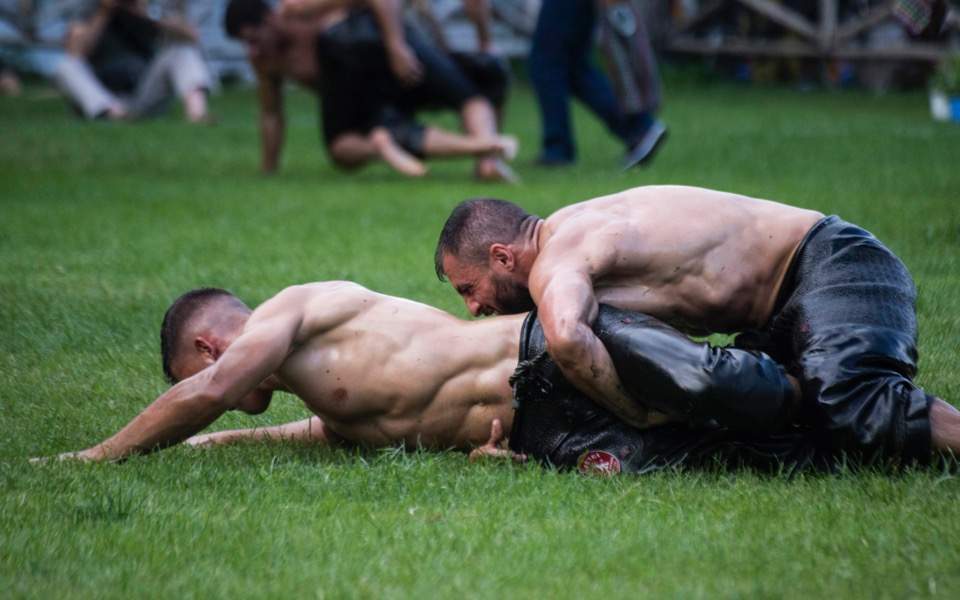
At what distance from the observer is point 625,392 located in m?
3.78

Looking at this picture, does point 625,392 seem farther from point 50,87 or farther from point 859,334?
point 50,87

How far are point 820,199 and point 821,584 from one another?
19.5ft

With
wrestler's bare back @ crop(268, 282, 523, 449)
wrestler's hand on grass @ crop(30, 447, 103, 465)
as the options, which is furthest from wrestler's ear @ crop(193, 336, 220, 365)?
wrestler's hand on grass @ crop(30, 447, 103, 465)

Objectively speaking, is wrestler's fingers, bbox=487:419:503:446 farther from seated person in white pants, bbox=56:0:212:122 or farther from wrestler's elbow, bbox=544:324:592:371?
seated person in white pants, bbox=56:0:212:122

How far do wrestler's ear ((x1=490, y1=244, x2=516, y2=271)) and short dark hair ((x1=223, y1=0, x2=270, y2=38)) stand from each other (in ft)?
22.6

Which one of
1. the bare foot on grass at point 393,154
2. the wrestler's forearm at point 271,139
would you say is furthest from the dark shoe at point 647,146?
the wrestler's forearm at point 271,139

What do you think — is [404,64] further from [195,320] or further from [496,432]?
[496,432]

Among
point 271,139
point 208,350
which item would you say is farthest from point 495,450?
point 271,139

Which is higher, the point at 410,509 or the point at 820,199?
the point at 410,509

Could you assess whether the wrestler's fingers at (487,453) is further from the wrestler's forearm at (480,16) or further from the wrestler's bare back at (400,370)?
the wrestler's forearm at (480,16)

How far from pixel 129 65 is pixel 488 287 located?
12.7 metres

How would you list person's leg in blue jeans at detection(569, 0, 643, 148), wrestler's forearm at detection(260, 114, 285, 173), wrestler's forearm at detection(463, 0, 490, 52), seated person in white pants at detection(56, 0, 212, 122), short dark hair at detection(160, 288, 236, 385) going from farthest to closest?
seated person in white pants at detection(56, 0, 212, 122), wrestler's forearm at detection(463, 0, 490, 52), wrestler's forearm at detection(260, 114, 285, 173), person's leg in blue jeans at detection(569, 0, 643, 148), short dark hair at detection(160, 288, 236, 385)

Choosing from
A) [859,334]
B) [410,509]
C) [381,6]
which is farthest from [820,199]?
[410,509]

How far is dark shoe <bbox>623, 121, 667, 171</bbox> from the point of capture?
10.5 m
